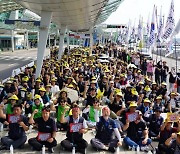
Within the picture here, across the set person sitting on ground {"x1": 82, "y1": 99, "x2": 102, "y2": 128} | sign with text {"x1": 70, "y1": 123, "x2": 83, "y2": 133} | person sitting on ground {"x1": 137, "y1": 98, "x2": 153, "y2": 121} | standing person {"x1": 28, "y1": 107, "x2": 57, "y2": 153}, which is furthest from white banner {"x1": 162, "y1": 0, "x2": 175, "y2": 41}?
standing person {"x1": 28, "y1": 107, "x2": 57, "y2": 153}

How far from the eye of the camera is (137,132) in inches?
359

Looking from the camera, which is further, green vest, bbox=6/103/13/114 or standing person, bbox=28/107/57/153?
green vest, bbox=6/103/13/114

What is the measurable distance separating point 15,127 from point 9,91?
3777mm

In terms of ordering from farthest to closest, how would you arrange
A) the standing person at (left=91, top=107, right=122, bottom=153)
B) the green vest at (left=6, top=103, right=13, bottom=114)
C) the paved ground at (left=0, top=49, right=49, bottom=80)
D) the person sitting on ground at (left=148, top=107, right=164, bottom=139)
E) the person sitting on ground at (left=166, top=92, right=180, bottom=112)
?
the paved ground at (left=0, top=49, right=49, bottom=80) < the person sitting on ground at (left=166, top=92, right=180, bottom=112) < the person sitting on ground at (left=148, top=107, right=164, bottom=139) < the green vest at (left=6, top=103, right=13, bottom=114) < the standing person at (left=91, top=107, right=122, bottom=153)

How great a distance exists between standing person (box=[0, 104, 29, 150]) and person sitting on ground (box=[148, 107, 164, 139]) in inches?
146

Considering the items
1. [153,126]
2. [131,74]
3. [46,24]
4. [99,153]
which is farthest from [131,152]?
[46,24]

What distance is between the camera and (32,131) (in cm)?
1060

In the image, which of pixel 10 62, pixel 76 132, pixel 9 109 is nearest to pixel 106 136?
pixel 76 132

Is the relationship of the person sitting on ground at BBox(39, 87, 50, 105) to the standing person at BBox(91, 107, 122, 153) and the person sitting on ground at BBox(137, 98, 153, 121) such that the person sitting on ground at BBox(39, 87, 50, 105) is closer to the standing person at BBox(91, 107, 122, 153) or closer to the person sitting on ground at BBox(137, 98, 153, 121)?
the standing person at BBox(91, 107, 122, 153)

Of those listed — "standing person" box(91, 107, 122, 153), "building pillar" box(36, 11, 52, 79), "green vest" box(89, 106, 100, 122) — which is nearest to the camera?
"standing person" box(91, 107, 122, 153)

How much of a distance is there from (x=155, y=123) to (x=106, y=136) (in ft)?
6.12

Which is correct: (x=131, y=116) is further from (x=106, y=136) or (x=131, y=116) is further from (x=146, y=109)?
(x=146, y=109)

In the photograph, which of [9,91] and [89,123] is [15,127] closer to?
[89,123]

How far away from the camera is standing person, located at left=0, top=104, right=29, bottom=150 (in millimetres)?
8712
